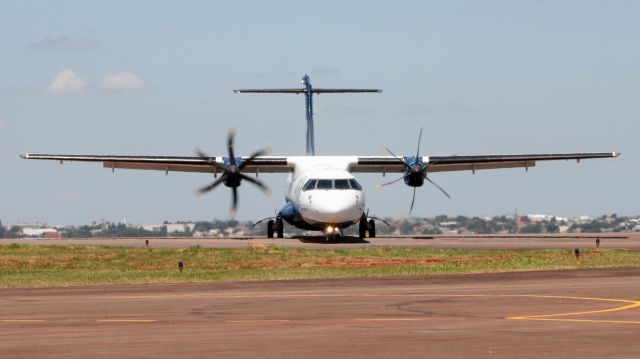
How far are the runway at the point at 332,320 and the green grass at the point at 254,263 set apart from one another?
458cm

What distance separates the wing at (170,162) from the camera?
55.8 metres

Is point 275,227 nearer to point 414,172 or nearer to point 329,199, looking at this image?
point 414,172

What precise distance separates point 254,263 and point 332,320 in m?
20.3

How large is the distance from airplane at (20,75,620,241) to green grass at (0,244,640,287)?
6.19 m

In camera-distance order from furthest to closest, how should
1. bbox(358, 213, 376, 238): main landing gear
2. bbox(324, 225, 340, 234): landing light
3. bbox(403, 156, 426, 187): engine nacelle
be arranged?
bbox(358, 213, 376, 238): main landing gear → bbox(403, 156, 426, 187): engine nacelle → bbox(324, 225, 340, 234): landing light

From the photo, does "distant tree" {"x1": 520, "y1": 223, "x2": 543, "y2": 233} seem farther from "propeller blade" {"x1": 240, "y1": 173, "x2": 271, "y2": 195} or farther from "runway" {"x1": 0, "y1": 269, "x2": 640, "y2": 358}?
"runway" {"x1": 0, "y1": 269, "x2": 640, "y2": 358}

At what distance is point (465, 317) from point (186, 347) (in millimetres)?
5247

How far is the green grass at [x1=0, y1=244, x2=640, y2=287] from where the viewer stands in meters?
31.1

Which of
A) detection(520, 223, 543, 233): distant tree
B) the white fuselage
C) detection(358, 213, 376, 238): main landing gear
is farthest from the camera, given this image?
detection(520, 223, 543, 233): distant tree

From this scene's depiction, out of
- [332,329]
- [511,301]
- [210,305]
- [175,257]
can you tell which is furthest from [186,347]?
[175,257]

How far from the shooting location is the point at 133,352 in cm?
1350

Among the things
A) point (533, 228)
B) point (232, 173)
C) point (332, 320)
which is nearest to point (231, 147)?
point (232, 173)

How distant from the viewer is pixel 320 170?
51.8 metres

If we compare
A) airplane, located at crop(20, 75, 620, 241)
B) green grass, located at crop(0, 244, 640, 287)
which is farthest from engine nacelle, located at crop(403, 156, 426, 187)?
green grass, located at crop(0, 244, 640, 287)
